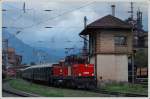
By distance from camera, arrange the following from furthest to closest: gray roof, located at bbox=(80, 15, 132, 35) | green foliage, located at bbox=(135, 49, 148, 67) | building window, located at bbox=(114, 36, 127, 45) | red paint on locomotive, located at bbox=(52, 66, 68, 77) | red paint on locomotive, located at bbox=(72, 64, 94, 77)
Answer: red paint on locomotive, located at bbox=(52, 66, 68, 77)
red paint on locomotive, located at bbox=(72, 64, 94, 77)
building window, located at bbox=(114, 36, 127, 45)
gray roof, located at bbox=(80, 15, 132, 35)
green foliage, located at bbox=(135, 49, 148, 67)

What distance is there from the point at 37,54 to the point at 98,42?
103 cm

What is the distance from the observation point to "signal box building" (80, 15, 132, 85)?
43.6 feet

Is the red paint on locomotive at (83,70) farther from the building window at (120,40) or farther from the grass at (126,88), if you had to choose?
the building window at (120,40)

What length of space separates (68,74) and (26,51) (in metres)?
1.60

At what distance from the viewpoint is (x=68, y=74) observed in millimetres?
14578

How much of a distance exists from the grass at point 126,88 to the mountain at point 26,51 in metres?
1.14

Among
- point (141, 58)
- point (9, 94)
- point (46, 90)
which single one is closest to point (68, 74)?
point (46, 90)

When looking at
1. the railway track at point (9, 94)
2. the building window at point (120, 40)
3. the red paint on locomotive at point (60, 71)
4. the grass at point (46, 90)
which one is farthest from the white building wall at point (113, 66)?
the railway track at point (9, 94)

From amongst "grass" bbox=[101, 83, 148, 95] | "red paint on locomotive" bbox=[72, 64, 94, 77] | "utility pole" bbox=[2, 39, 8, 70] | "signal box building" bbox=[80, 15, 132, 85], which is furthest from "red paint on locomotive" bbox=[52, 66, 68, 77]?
"utility pole" bbox=[2, 39, 8, 70]

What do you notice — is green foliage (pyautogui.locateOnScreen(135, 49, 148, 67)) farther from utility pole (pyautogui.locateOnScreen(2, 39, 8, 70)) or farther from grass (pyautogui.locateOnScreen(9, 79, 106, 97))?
utility pole (pyautogui.locateOnScreen(2, 39, 8, 70))

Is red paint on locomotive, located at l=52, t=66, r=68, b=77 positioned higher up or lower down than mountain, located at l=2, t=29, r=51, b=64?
lower down

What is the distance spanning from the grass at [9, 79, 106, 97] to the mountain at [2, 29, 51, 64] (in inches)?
16.8

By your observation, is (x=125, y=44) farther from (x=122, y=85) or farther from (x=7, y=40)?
(x=7, y=40)

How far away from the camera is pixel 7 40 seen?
13070mm
